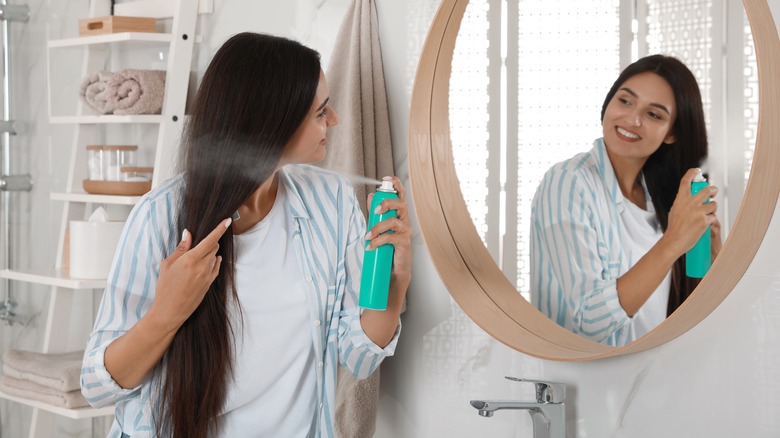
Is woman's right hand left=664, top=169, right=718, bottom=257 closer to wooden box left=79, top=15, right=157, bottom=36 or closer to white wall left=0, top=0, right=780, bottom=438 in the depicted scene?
white wall left=0, top=0, right=780, bottom=438

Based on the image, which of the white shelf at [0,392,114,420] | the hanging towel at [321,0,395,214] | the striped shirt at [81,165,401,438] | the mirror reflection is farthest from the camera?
the white shelf at [0,392,114,420]

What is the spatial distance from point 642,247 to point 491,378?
42 cm

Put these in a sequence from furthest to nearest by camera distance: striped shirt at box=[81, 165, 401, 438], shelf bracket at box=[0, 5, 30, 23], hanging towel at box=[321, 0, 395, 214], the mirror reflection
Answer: shelf bracket at box=[0, 5, 30, 23] → hanging towel at box=[321, 0, 395, 214] → striped shirt at box=[81, 165, 401, 438] → the mirror reflection

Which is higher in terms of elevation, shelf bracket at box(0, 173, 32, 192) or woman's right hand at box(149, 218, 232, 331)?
shelf bracket at box(0, 173, 32, 192)

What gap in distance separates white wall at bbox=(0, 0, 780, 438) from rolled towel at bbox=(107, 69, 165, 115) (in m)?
0.13

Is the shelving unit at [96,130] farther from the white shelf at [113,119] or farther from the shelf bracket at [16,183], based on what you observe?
the shelf bracket at [16,183]

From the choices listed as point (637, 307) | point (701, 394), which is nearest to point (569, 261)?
point (637, 307)

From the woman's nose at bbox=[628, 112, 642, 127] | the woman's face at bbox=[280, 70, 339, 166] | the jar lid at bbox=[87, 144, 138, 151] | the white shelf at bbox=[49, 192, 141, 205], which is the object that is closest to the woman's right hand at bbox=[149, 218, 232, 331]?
the woman's face at bbox=[280, 70, 339, 166]

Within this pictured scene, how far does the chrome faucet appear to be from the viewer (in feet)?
4.10

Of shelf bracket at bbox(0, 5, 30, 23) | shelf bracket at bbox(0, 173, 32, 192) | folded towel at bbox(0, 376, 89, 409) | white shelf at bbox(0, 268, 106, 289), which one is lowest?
folded towel at bbox(0, 376, 89, 409)

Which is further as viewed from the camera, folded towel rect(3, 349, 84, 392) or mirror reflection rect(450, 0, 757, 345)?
folded towel rect(3, 349, 84, 392)

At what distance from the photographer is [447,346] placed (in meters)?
1.55

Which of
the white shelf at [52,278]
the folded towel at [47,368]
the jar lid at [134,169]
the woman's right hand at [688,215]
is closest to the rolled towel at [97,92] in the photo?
the jar lid at [134,169]

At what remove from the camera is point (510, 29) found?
1.35 m
